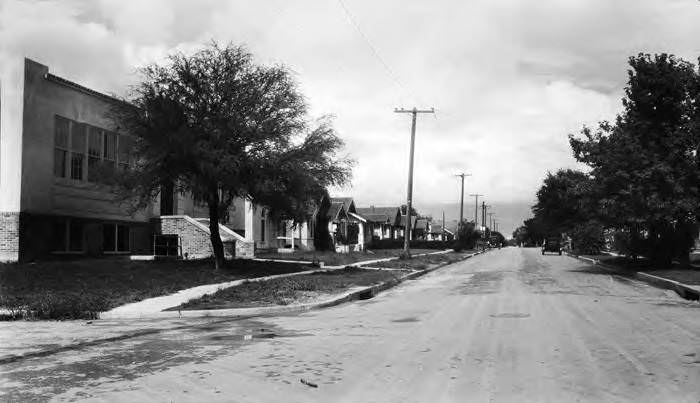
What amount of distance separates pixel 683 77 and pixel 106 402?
1136 inches

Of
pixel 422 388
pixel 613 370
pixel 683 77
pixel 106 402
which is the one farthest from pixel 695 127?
pixel 106 402

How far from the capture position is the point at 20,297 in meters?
16.0

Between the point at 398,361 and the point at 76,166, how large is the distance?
70.6 ft

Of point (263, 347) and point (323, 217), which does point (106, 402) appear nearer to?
point (263, 347)

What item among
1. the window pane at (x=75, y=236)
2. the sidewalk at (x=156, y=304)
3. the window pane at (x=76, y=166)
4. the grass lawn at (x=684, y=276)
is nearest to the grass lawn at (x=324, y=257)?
the window pane at (x=75, y=236)

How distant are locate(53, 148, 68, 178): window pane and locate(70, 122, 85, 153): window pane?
0.49m

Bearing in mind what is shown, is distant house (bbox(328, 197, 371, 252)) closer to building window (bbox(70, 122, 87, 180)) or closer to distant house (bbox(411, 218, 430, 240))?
building window (bbox(70, 122, 87, 180))

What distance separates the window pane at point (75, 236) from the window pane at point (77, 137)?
2.85 meters

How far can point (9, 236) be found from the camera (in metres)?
23.4

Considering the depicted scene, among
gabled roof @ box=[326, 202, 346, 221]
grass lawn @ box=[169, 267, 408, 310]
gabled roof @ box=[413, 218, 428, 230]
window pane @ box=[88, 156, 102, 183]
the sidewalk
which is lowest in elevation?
the sidewalk

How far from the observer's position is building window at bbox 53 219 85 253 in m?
25.6

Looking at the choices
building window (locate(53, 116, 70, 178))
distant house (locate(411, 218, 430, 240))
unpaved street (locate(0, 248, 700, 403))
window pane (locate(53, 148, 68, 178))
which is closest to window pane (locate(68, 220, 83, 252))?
window pane (locate(53, 148, 68, 178))

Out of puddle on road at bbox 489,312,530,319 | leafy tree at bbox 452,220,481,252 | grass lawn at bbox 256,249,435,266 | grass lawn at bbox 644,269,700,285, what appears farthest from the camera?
leafy tree at bbox 452,220,481,252

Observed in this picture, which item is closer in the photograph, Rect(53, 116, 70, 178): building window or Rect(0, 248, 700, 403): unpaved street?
Rect(0, 248, 700, 403): unpaved street
